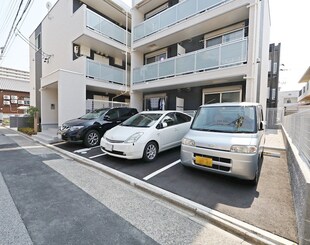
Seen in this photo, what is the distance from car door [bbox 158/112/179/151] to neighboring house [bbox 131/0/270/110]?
3446 millimetres

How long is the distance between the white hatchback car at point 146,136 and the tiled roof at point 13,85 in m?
31.8

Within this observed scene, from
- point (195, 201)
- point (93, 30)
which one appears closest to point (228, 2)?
point (93, 30)

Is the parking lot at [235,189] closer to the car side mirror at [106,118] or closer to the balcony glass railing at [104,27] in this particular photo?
the car side mirror at [106,118]

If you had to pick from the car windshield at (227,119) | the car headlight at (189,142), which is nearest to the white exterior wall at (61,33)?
the car windshield at (227,119)

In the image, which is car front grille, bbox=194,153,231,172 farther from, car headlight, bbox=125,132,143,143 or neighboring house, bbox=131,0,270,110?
neighboring house, bbox=131,0,270,110

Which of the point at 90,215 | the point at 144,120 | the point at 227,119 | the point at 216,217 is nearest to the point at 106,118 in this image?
the point at 144,120

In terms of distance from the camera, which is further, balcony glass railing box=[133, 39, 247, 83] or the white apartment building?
the white apartment building

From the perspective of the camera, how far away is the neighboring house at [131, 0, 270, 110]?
7410mm

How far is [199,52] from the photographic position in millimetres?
8430

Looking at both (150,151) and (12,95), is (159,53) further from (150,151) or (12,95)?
(12,95)

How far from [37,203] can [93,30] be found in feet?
34.0

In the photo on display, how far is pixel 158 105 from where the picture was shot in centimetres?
1188

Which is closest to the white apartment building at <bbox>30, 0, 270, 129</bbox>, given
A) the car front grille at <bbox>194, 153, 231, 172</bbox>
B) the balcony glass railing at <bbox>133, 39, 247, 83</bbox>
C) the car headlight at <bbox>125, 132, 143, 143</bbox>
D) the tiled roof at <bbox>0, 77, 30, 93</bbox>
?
the balcony glass railing at <bbox>133, 39, 247, 83</bbox>

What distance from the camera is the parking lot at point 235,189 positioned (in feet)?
8.71
